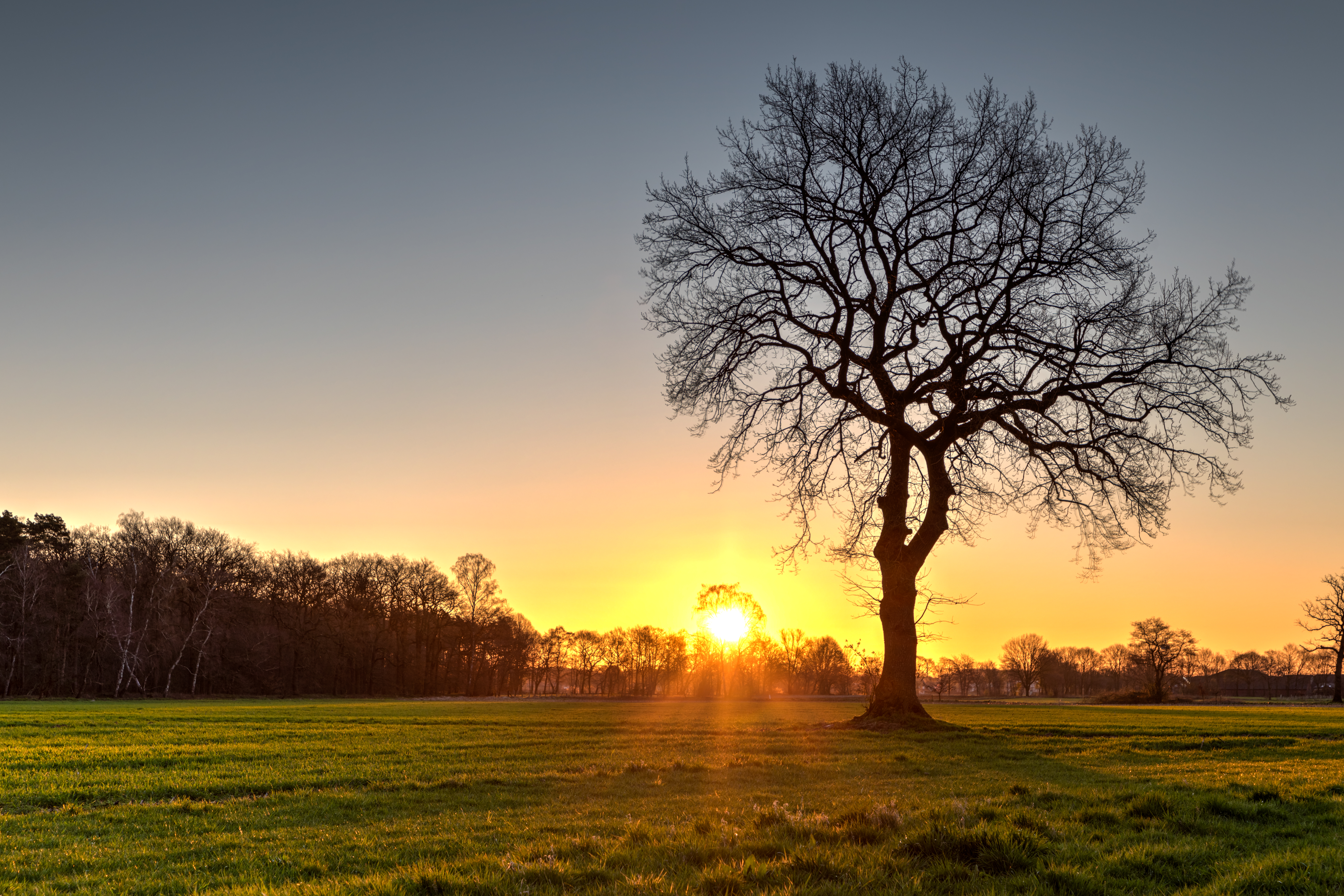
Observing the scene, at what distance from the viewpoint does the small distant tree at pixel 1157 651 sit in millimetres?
73250

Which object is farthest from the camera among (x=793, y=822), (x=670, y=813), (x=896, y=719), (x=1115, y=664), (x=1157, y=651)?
(x=1115, y=664)

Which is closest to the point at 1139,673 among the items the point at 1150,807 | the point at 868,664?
the point at 868,664

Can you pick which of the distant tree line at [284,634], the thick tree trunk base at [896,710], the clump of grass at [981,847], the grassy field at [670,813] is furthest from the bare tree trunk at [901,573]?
the clump of grass at [981,847]

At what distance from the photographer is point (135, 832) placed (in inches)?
342

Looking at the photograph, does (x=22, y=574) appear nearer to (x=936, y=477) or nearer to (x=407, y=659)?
(x=407, y=659)

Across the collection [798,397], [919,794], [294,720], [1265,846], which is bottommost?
[294,720]

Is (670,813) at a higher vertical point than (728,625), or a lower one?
higher

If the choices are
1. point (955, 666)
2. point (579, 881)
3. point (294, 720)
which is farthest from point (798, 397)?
point (955, 666)

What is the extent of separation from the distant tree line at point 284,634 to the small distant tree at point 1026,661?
25221 millimetres

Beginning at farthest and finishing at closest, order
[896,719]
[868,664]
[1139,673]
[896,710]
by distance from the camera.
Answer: [1139,673], [868,664], [896,710], [896,719]

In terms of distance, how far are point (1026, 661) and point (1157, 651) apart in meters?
74.8

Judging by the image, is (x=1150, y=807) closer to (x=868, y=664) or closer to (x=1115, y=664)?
(x=868, y=664)

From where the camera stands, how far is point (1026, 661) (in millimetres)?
144125

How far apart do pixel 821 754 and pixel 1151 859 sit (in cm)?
1119
